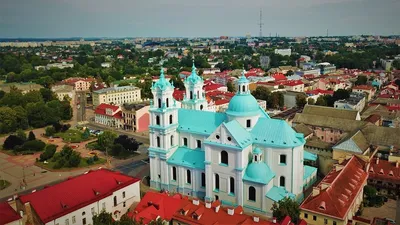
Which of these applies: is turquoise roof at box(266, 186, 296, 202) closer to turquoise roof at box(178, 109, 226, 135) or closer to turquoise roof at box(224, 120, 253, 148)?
turquoise roof at box(224, 120, 253, 148)

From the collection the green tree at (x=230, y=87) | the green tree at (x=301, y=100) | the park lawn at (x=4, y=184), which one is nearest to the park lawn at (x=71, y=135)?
the park lawn at (x=4, y=184)

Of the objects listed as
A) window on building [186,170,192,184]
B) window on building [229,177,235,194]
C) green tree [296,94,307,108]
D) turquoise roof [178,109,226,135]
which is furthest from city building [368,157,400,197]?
green tree [296,94,307,108]

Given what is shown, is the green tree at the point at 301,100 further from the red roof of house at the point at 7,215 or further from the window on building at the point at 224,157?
the red roof of house at the point at 7,215

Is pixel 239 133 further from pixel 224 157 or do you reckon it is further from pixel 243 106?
pixel 243 106

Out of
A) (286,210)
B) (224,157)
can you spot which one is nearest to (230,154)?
(224,157)

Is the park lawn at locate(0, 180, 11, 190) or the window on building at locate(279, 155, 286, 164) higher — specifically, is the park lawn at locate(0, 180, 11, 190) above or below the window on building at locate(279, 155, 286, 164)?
below

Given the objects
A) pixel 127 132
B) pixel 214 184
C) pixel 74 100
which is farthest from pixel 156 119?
pixel 74 100
